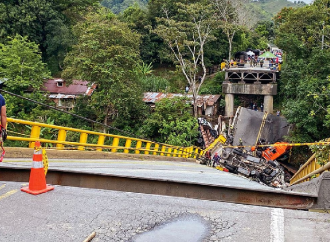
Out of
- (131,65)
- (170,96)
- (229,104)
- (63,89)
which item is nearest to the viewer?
(131,65)

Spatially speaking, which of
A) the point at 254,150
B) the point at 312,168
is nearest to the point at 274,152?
the point at 254,150

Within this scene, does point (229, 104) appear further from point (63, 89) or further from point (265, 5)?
point (265, 5)

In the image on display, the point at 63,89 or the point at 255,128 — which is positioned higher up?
the point at 63,89

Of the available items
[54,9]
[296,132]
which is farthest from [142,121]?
[54,9]

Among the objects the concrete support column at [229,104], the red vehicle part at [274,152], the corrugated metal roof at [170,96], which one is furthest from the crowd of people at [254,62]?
the red vehicle part at [274,152]

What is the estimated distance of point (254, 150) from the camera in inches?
1085

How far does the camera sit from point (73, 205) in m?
4.34

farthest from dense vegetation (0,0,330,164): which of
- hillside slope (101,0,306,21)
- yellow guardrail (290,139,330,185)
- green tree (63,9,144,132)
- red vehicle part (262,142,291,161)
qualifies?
hillside slope (101,0,306,21)

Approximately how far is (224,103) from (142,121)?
1113 centimetres

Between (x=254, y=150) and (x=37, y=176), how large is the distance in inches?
980

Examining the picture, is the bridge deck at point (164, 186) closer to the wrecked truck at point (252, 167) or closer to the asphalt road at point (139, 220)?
the asphalt road at point (139, 220)

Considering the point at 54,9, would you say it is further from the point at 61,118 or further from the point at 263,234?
the point at 263,234

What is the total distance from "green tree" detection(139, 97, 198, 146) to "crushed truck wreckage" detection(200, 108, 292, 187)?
324 centimetres

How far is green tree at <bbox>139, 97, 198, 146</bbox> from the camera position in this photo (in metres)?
30.2
